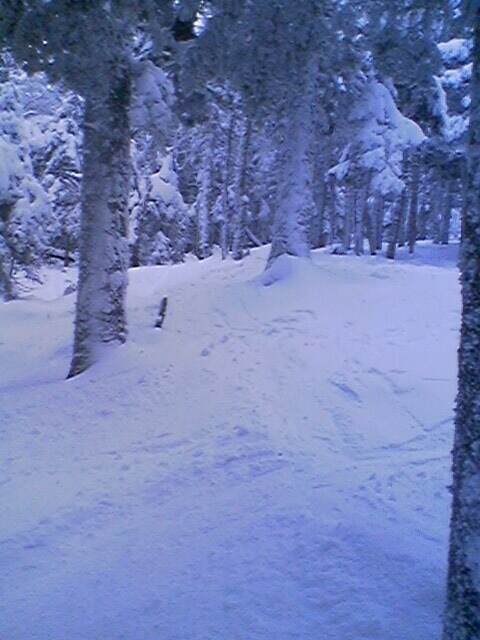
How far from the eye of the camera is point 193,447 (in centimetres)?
664

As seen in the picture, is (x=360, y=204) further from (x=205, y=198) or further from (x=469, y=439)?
(x=469, y=439)

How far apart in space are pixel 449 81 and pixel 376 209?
9001 millimetres

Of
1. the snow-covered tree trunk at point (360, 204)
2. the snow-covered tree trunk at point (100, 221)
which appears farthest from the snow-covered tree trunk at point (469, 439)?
the snow-covered tree trunk at point (360, 204)

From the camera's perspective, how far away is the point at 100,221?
30.0 feet

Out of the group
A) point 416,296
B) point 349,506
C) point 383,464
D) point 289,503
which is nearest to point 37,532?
point 289,503

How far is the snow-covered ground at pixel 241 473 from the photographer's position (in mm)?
3984

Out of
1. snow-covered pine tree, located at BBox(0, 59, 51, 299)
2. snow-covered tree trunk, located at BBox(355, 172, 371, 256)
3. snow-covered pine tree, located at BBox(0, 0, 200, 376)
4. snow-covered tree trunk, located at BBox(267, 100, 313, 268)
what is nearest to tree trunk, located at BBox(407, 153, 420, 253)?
snow-covered tree trunk, located at BBox(355, 172, 371, 256)

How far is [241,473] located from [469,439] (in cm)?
333

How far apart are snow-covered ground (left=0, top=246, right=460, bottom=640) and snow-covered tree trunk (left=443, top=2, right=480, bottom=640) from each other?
857 millimetres

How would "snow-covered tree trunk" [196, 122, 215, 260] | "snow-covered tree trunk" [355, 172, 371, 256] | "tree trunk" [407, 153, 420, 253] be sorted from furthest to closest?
"snow-covered tree trunk" [196, 122, 215, 260], "tree trunk" [407, 153, 420, 253], "snow-covered tree trunk" [355, 172, 371, 256]

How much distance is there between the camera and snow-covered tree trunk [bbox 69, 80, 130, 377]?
29.9 ft

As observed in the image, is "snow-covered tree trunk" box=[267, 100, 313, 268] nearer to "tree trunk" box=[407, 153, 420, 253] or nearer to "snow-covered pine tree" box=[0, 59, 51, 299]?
"snow-covered pine tree" box=[0, 59, 51, 299]

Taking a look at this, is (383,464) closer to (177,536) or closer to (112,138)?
(177,536)

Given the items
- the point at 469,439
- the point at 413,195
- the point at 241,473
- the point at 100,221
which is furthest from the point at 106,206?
the point at 413,195
